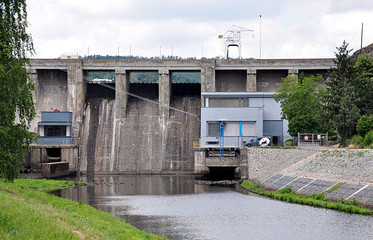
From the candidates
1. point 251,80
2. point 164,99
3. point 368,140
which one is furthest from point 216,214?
point 251,80

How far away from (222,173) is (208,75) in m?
17.1

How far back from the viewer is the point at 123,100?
3435 inches

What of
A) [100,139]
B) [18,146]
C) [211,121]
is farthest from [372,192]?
[100,139]

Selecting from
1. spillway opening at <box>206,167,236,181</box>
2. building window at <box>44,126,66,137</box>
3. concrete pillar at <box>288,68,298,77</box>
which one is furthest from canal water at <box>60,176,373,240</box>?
concrete pillar at <box>288,68,298,77</box>

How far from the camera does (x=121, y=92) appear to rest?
87.2 m

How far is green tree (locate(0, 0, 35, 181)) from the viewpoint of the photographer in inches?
1348

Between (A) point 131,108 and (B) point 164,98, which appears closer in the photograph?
(B) point 164,98

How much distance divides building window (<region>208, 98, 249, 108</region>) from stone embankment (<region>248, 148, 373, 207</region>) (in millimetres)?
18094

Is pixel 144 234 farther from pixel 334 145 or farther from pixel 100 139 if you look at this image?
pixel 100 139

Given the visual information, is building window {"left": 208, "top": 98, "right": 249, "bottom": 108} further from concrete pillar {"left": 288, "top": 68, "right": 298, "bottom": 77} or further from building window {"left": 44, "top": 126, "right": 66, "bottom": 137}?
building window {"left": 44, "top": 126, "right": 66, "bottom": 137}

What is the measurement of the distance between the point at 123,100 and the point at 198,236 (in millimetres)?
57603

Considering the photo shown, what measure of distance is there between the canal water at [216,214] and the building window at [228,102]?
69.8 ft

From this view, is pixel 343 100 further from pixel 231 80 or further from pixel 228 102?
pixel 231 80

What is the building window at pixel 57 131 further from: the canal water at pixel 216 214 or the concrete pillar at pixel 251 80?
the concrete pillar at pixel 251 80
